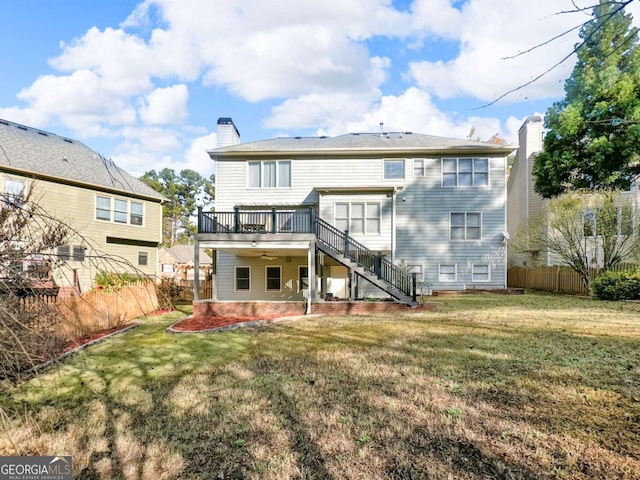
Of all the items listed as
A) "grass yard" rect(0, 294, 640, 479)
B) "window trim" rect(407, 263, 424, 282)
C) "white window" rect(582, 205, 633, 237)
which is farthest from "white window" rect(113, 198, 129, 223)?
"white window" rect(582, 205, 633, 237)

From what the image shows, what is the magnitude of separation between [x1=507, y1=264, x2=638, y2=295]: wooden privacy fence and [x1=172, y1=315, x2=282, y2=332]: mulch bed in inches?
572

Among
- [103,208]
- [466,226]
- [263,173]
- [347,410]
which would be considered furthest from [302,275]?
[347,410]

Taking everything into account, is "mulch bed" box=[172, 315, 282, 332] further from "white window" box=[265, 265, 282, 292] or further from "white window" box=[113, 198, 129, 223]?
"white window" box=[113, 198, 129, 223]

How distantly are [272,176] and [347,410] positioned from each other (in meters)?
14.3

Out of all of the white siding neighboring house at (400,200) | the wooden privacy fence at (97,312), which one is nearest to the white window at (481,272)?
the white siding neighboring house at (400,200)

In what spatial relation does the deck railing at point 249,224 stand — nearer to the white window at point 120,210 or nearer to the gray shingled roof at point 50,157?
the gray shingled roof at point 50,157

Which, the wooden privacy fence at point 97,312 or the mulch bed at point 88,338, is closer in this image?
the mulch bed at point 88,338

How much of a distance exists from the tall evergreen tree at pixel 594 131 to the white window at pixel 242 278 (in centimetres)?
1647

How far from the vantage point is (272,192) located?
16.7 metres

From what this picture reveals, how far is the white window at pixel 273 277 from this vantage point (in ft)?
54.0

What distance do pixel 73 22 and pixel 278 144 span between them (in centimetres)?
1149

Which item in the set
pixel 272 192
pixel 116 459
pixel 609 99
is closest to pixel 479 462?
pixel 116 459

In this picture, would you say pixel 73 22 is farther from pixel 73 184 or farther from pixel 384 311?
pixel 73 184

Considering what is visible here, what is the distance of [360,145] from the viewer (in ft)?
56.6
